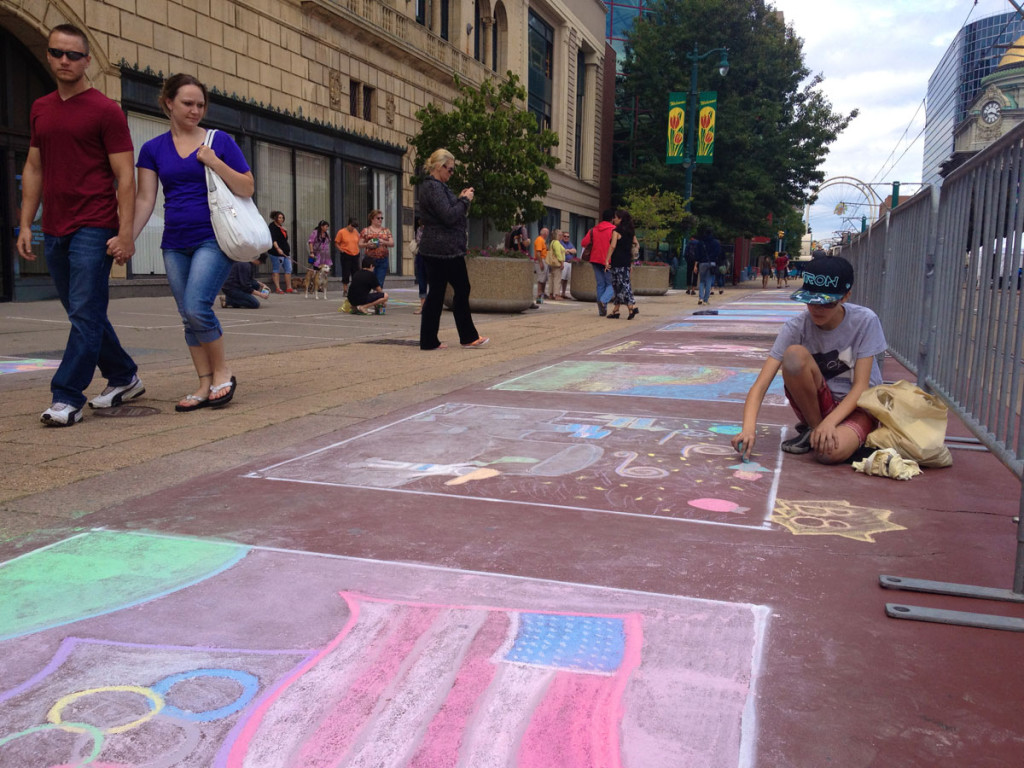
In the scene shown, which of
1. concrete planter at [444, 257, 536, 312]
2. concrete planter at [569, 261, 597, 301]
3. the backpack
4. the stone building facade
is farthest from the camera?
concrete planter at [569, 261, 597, 301]

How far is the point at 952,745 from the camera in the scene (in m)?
1.86

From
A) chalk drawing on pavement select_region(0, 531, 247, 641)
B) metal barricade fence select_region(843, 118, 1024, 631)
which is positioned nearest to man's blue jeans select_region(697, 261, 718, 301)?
metal barricade fence select_region(843, 118, 1024, 631)

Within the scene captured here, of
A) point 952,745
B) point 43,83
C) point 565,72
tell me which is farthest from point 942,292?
point 565,72

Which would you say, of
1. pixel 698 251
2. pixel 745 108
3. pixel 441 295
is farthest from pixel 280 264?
pixel 745 108

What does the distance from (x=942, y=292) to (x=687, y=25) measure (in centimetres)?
3830

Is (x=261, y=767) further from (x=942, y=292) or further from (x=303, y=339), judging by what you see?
(x=303, y=339)

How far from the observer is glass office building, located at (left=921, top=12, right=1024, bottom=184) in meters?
85.1

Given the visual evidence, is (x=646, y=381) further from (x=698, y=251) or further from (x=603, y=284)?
(x=698, y=251)

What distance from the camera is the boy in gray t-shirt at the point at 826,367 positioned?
4246mm

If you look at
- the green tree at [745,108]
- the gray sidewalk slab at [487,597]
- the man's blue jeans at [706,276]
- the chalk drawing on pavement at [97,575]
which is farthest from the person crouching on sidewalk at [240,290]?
the green tree at [745,108]

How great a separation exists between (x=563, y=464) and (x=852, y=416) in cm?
147

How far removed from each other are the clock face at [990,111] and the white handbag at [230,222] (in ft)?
293

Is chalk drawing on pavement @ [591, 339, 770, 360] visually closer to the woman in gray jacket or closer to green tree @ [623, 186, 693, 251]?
the woman in gray jacket

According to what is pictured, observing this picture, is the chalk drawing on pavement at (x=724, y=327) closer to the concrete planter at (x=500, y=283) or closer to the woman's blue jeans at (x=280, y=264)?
the concrete planter at (x=500, y=283)
